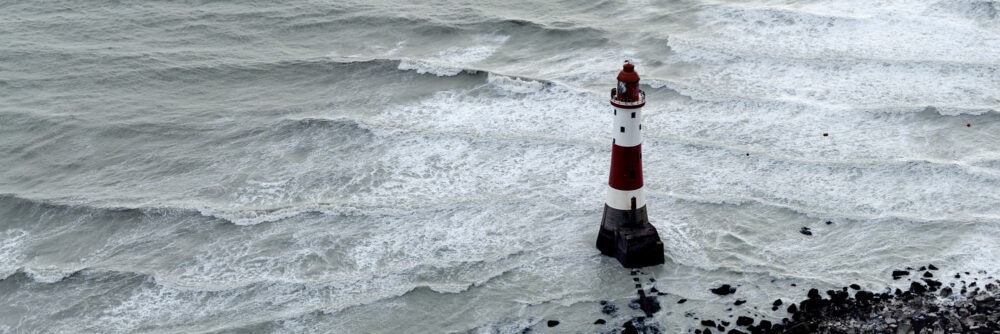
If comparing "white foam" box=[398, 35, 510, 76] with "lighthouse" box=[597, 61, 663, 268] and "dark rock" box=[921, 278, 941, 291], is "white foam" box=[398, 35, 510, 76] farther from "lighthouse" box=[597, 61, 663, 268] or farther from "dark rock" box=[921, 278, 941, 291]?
"dark rock" box=[921, 278, 941, 291]

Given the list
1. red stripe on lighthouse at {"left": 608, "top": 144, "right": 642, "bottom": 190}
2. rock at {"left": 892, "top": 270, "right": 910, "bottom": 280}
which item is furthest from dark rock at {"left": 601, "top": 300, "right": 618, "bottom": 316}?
rock at {"left": 892, "top": 270, "right": 910, "bottom": 280}

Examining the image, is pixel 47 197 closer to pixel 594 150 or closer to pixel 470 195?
pixel 470 195

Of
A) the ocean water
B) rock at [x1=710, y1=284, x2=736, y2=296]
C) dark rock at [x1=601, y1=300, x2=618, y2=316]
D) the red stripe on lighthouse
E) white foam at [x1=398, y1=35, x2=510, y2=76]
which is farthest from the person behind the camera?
white foam at [x1=398, y1=35, x2=510, y2=76]

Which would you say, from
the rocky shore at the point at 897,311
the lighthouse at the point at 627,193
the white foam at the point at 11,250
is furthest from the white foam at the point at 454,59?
the rocky shore at the point at 897,311

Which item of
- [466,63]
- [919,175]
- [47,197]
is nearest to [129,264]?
[47,197]

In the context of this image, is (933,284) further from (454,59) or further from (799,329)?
(454,59)

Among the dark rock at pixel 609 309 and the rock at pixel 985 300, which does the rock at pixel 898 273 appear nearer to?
the rock at pixel 985 300
